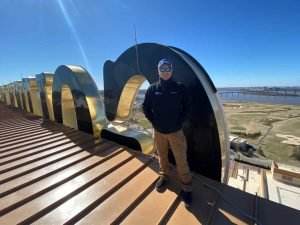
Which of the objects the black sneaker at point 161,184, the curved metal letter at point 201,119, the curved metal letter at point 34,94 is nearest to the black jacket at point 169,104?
the curved metal letter at point 201,119

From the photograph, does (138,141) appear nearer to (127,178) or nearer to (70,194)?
(127,178)

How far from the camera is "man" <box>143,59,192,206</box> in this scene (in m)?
2.34

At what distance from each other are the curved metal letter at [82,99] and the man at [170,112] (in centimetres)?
256

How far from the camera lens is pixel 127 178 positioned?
2732 mm

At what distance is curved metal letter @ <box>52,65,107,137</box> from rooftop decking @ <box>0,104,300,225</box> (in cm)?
122

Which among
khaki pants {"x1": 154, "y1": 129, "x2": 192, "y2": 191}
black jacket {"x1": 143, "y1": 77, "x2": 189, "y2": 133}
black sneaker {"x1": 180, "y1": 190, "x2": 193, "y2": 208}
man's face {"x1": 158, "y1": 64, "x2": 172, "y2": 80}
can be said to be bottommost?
black sneaker {"x1": 180, "y1": 190, "x2": 193, "y2": 208}

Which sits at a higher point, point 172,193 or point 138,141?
point 138,141

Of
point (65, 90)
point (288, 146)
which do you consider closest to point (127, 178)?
point (65, 90)

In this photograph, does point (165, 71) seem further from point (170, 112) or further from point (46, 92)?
point (46, 92)

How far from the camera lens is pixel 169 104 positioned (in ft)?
7.71

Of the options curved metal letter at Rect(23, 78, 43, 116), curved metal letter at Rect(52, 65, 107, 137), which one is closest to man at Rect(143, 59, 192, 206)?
curved metal letter at Rect(52, 65, 107, 137)

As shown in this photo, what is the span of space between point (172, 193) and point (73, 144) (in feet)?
9.06

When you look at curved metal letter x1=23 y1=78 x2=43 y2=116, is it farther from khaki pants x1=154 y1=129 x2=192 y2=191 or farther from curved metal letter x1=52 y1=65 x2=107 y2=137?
khaki pants x1=154 y1=129 x2=192 y2=191

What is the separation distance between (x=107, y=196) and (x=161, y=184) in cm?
69
